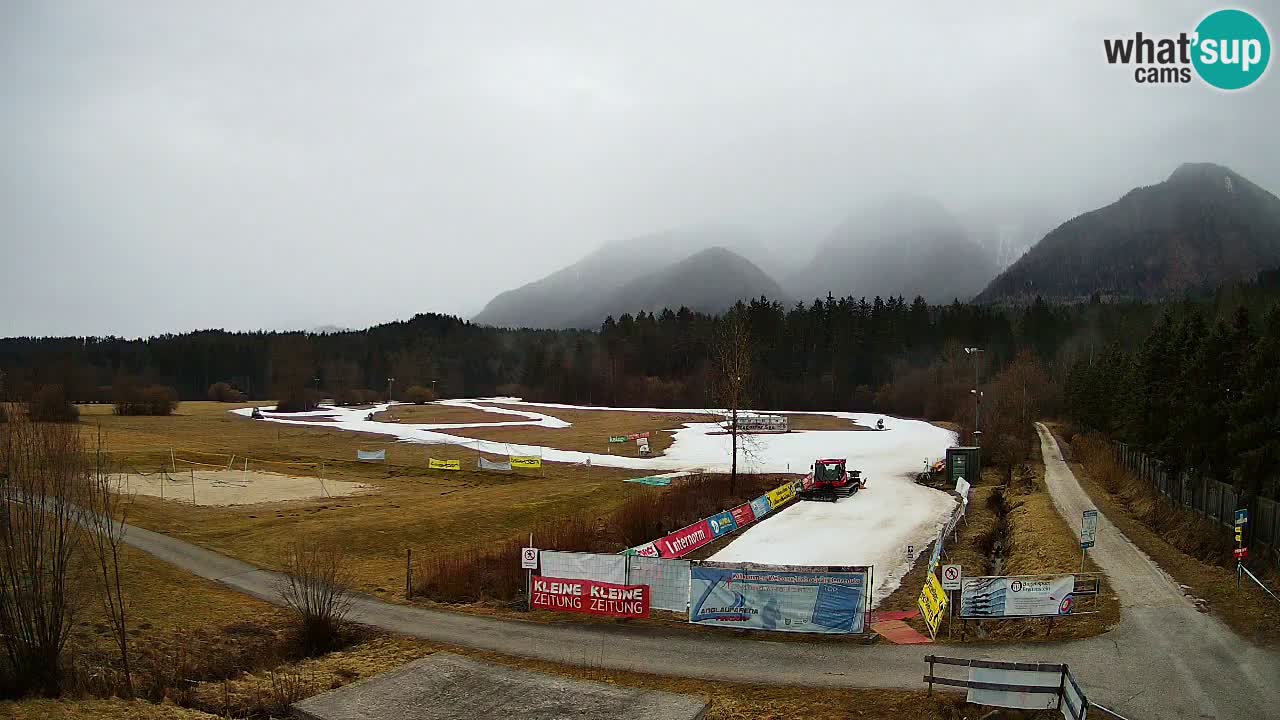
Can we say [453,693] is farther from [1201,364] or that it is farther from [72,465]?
[1201,364]

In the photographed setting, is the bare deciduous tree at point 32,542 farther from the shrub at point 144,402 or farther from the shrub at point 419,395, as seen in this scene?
the shrub at point 419,395

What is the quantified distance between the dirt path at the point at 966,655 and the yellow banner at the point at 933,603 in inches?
45.1

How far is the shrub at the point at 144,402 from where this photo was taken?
357ft

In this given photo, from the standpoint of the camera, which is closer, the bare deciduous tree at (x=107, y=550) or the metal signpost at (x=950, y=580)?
the bare deciduous tree at (x=107, y=550)

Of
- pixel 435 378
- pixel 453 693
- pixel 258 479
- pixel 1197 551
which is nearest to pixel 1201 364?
pixel 1197 551

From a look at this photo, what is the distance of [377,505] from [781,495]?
75.5 ft

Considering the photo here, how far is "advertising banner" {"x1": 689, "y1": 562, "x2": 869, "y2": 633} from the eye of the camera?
17.5 meters

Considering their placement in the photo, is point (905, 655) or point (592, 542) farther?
point (592, 542)

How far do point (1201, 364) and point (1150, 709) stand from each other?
24.6 m

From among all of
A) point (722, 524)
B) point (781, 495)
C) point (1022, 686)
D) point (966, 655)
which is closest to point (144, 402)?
point (781, 495)

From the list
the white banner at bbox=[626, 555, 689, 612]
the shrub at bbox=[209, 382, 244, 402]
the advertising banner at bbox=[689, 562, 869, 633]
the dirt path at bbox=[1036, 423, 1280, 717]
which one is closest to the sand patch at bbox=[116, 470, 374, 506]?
the white banner at bbox=[626, 555, 689, 612]

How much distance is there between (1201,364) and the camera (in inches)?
1217

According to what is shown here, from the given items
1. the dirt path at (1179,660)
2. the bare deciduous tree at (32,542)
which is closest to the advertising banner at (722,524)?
the dirt path at (1179,660)

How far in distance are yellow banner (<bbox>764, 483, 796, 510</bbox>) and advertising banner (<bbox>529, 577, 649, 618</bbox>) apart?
65.7 ft
